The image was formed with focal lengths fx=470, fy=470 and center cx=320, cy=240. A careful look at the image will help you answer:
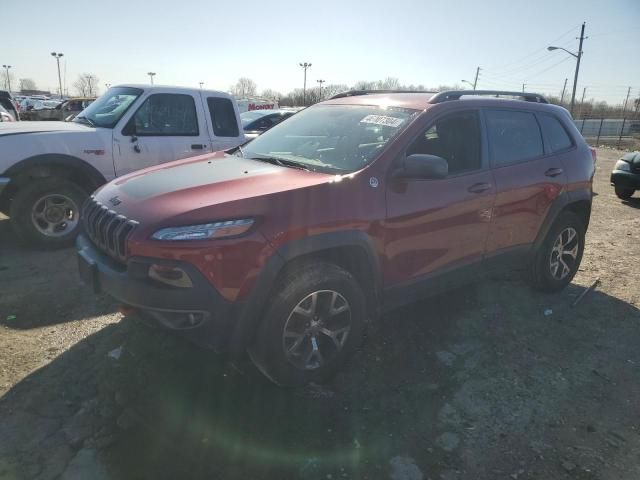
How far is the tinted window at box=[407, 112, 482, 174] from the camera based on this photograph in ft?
11.6

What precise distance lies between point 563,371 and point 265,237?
243cm

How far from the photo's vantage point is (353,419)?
9.11 ft

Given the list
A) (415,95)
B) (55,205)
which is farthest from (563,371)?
(55,205)

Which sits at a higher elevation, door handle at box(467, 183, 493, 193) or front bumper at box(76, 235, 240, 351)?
door handle at box(467, 183, 493, 193)

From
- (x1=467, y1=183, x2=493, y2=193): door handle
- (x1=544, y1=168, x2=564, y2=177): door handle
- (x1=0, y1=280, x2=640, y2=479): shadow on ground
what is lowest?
(x1=0, y1=280, x2=640, y2=479): shadow on ground

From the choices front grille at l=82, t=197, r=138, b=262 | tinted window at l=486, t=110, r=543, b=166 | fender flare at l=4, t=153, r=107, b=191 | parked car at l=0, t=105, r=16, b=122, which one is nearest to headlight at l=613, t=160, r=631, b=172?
tinted window at l=486, t=110, r=543, b=166

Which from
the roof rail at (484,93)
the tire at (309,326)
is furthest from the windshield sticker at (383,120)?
the tire at (309,326)

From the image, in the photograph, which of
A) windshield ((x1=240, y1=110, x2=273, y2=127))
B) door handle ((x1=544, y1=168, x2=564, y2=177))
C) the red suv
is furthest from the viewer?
windshield ((x1=240, y1=110, x2=273, y2=127))

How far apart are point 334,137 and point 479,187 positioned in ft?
3.90

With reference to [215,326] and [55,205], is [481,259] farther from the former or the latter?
[55,205]

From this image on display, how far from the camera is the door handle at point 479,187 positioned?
141 inches

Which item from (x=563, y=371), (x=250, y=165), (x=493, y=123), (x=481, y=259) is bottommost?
(x=563, y=371)

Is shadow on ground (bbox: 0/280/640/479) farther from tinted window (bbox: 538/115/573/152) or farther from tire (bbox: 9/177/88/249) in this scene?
tire (bbox: 9/177/88/249)

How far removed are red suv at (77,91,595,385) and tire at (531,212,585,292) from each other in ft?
0.71
